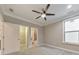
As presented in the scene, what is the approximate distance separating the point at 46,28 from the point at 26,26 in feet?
1.13

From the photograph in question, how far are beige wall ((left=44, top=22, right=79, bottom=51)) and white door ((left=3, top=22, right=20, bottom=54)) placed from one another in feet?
1.60

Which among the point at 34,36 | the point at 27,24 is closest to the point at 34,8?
the point at 27,24

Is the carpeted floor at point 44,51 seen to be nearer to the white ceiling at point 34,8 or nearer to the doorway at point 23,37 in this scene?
the doorway at point 23,37

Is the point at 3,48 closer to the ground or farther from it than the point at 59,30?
closer to the ground

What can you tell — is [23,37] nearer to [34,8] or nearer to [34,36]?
[34,36]

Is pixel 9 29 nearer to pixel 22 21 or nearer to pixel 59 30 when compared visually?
pixel 22 21

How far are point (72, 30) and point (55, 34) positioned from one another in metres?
0.28

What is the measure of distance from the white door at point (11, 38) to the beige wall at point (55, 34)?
1.60ft

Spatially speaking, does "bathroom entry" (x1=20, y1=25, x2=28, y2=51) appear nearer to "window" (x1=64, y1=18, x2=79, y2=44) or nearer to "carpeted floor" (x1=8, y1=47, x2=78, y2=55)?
"carpeted floor" (x1=8, y1=47, x2=78, y2=55)

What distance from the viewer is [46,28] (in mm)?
1567

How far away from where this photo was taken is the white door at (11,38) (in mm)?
1396
